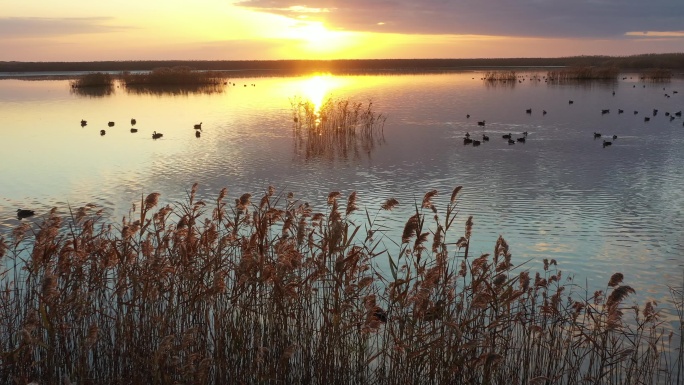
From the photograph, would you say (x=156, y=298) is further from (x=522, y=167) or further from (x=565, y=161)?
(x=565, y=161)

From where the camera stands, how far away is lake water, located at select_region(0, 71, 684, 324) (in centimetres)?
1180

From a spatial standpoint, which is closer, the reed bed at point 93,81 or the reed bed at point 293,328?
the reed bed at point 293,328

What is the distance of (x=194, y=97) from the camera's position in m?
47.8

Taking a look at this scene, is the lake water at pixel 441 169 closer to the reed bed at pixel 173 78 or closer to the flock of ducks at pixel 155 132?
the flock of ducks at pixel 155 132

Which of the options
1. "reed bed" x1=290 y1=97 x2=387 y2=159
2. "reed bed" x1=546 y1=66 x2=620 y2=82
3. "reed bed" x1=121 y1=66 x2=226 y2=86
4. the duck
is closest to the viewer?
the duck

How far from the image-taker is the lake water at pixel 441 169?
11.8 metres

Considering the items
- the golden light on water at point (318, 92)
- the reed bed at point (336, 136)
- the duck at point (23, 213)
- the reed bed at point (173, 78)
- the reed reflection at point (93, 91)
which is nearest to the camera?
the duck at point (23, 213)

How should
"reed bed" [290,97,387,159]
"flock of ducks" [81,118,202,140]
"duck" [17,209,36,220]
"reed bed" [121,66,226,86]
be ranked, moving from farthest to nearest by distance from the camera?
"reed bed" [121,66,226,86], "flock of ducks" [81,118,202,140], "reed bed" [290,97,387,159], "duck" [17,209,36,220]

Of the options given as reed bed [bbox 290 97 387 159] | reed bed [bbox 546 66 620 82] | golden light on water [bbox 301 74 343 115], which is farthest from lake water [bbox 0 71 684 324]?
reed bed [bbox 546 66 620 82]

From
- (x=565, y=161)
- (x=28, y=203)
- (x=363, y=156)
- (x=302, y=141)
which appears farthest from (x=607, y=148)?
(x=28, y=203)

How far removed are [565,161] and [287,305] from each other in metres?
15.8

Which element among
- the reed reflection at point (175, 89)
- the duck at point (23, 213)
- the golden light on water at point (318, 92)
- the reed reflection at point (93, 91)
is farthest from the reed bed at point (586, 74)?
the duck at point (23, 213)

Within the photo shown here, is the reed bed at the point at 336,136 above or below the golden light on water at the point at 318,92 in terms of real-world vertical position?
below

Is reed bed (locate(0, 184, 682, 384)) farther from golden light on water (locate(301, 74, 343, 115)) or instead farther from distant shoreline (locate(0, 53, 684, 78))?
distant shoreline (locate(0, 53, 684, 78))
